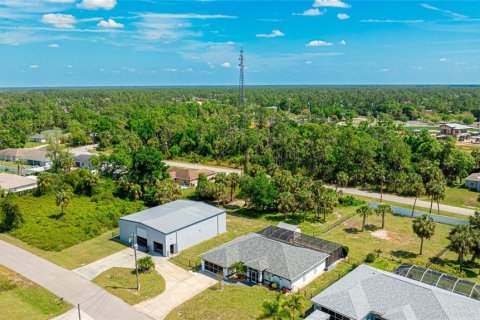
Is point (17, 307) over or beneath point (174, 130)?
beneath

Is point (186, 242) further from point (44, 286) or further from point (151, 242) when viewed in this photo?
point (44, 286)

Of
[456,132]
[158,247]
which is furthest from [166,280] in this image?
[456,132]

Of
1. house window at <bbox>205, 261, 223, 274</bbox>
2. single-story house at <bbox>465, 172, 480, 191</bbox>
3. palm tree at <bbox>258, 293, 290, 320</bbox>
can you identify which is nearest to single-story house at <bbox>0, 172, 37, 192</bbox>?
house window at <bbox>205, 261, 223, 274</bbox>

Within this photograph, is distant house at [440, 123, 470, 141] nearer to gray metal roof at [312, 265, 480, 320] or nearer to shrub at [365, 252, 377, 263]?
shrub at [365, 252, 377, 263]

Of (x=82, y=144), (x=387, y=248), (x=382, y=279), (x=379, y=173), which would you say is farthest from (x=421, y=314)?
(x=82, y=144)

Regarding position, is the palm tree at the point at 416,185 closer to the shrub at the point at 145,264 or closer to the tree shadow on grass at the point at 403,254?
the tree shadow on grass at the point at 403,254
